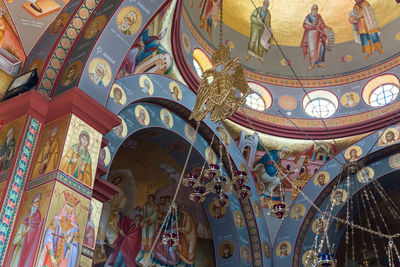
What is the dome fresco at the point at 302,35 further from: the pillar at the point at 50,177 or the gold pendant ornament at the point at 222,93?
the pillar at the point at 50,177

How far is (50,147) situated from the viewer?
9.10 m

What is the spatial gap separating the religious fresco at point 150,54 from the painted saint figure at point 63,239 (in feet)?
10.9

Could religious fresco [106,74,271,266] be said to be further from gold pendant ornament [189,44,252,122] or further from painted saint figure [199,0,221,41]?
painted saint figure [199,0,221,41]

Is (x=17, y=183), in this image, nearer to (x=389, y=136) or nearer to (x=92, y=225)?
(x=92, y=225)

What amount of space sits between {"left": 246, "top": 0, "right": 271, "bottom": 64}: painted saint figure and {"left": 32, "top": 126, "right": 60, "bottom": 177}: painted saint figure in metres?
8.14

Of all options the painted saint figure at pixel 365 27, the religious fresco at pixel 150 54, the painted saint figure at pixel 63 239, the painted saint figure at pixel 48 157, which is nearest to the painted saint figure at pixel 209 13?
the religious fresco at pixel 150 54

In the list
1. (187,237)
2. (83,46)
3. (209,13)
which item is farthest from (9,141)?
(209,13)

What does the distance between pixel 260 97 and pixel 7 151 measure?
27.7ft

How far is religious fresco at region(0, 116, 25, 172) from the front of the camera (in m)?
9.12

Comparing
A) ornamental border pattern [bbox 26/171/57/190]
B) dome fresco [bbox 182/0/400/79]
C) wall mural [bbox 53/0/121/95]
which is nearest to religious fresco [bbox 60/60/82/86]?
wall mural [bbox 53/0/121/95]

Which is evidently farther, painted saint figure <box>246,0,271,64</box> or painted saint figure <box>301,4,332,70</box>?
painted saint figure <box>301,4,332,70</box>

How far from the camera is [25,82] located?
389 inches

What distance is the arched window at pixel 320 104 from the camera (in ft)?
53.0

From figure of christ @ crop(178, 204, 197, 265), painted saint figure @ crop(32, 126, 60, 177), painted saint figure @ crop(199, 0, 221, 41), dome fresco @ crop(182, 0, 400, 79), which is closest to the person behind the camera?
painted saint figure @ crop(32, 126, 60, 177)
